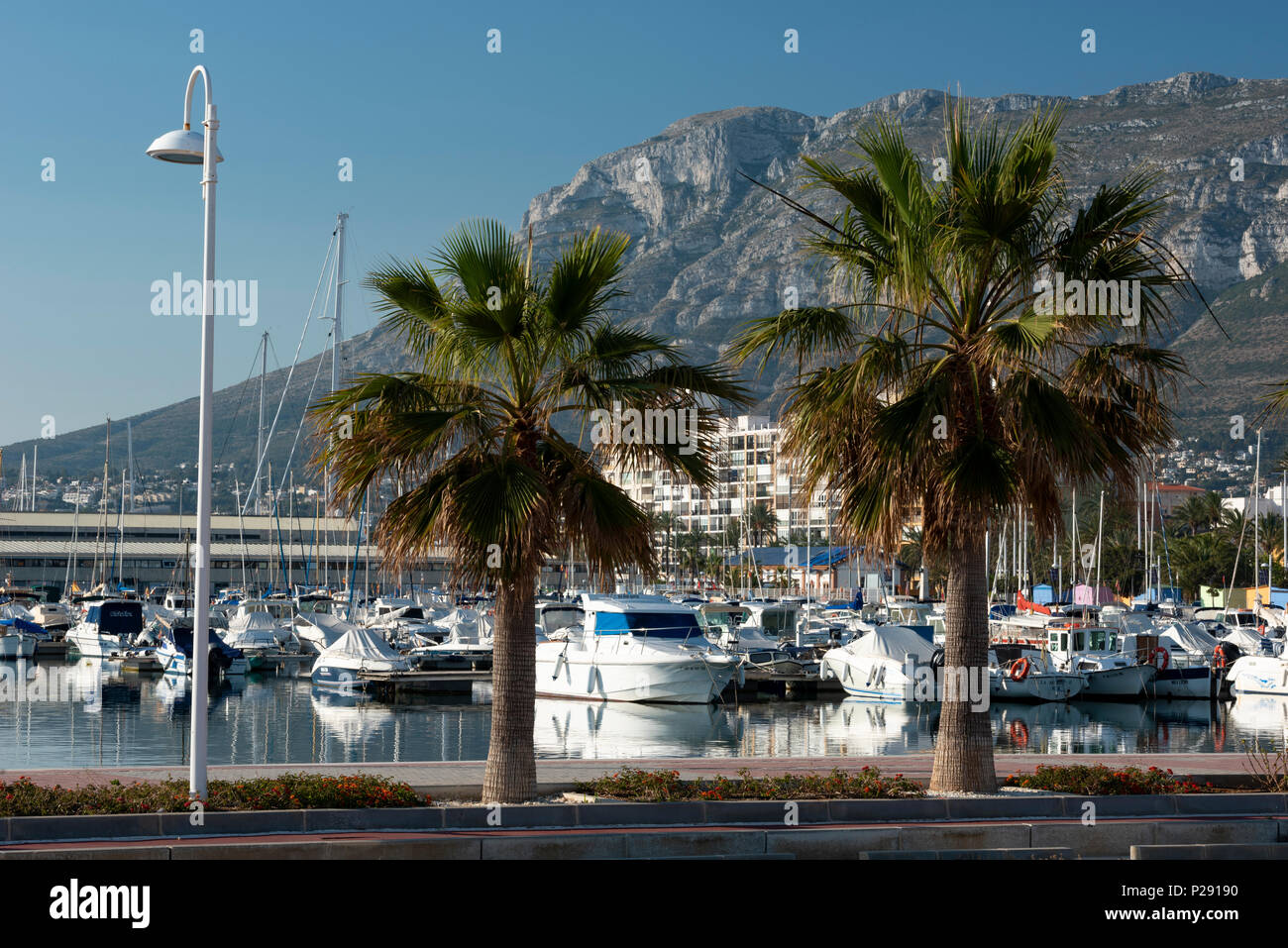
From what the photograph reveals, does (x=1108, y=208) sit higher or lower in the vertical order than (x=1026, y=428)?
higher

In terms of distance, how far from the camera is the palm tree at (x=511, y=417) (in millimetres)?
16562

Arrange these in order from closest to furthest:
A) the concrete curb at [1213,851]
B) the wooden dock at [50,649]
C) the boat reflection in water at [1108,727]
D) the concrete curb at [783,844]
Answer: the concrete curb at [783,844] → the concrete curb at [1213,851] → the boat reflection in water at [1108,727] → the wooden dock at [50,649]

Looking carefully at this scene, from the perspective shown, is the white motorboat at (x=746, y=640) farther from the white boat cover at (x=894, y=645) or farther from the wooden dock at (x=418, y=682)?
the wooden dock at (x=418, y=682)

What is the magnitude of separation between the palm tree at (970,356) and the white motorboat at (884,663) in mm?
35118

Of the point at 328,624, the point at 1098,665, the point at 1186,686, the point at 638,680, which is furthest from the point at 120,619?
the point at 1186,686

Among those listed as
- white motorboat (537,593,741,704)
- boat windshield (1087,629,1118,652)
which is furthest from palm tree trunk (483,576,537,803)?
boat windshield (1087,629,1118,652)

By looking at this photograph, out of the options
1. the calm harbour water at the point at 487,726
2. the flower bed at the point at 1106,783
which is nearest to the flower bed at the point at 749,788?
the flower bed at the point at 1106,783

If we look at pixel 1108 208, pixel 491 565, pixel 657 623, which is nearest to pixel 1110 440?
pixel 1108 208

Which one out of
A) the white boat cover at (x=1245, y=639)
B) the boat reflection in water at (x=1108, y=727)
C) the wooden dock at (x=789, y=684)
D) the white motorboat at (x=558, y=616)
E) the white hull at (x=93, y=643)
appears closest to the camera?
the boat reflection in water at (x=1108, y=727)

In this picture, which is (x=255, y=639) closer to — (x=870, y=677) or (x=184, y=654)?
(x=184, y=654)

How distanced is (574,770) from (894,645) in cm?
3284

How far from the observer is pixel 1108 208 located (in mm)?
17703
